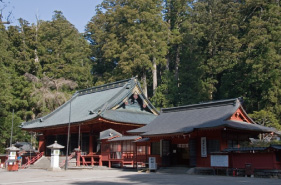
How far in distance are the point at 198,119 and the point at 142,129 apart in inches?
173

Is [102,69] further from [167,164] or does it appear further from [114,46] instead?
[167,164]

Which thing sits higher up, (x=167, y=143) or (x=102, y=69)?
(x=102, y=69)

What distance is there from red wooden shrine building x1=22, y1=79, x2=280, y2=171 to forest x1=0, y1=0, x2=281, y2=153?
787 centimetres

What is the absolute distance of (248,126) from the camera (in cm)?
2109

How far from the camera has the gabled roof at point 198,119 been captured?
20.1 m

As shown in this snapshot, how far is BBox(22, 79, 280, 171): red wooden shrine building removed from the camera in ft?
67.7

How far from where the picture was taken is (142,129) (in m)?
24.2

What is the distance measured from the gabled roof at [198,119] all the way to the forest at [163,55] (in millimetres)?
14210

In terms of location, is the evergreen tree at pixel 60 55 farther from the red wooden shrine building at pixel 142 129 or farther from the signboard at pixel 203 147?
the signboard at pixel 203 147

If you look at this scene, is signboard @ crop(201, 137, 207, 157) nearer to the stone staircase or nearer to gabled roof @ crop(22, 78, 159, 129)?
gabled roof @ crop(22, 78, 159, 129)

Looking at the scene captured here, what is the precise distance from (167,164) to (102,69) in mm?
34692

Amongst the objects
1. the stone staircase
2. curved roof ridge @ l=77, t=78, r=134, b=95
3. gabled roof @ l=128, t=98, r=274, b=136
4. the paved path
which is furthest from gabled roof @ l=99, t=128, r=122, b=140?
the paved path

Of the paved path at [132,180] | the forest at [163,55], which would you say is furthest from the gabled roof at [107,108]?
the paved path at [132,180]

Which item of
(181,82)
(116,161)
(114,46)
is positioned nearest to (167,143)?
(116,161)
